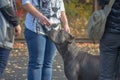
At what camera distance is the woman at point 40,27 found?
6.25m

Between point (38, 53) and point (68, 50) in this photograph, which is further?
point (68, 50)

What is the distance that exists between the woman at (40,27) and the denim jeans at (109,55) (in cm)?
131

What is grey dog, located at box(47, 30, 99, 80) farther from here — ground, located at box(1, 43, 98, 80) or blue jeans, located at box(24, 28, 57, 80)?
ground, located at box(1, 43, 98, 80)

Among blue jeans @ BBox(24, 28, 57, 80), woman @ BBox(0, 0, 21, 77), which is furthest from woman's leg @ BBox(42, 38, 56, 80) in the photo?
woman @ BBox(0, 0, 21, 77)

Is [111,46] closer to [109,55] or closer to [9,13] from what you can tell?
[109,55]

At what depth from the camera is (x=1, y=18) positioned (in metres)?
6.00

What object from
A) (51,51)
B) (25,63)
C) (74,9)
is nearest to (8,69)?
(25,63)

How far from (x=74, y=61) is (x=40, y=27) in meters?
0.76

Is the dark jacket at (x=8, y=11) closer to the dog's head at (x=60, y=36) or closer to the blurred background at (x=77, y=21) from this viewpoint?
the dog's head at (x=60, y=36)

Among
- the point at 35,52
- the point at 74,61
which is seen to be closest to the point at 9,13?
the point at 35,52

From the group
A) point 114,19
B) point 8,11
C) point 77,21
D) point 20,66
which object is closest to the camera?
point 114,19

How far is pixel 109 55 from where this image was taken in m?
5.12

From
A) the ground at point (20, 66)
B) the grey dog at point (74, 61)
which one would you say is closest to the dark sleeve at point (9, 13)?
the grey dog at point (74, 61)

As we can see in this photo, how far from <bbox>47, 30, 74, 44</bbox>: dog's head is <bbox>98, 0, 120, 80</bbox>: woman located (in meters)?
1.34
